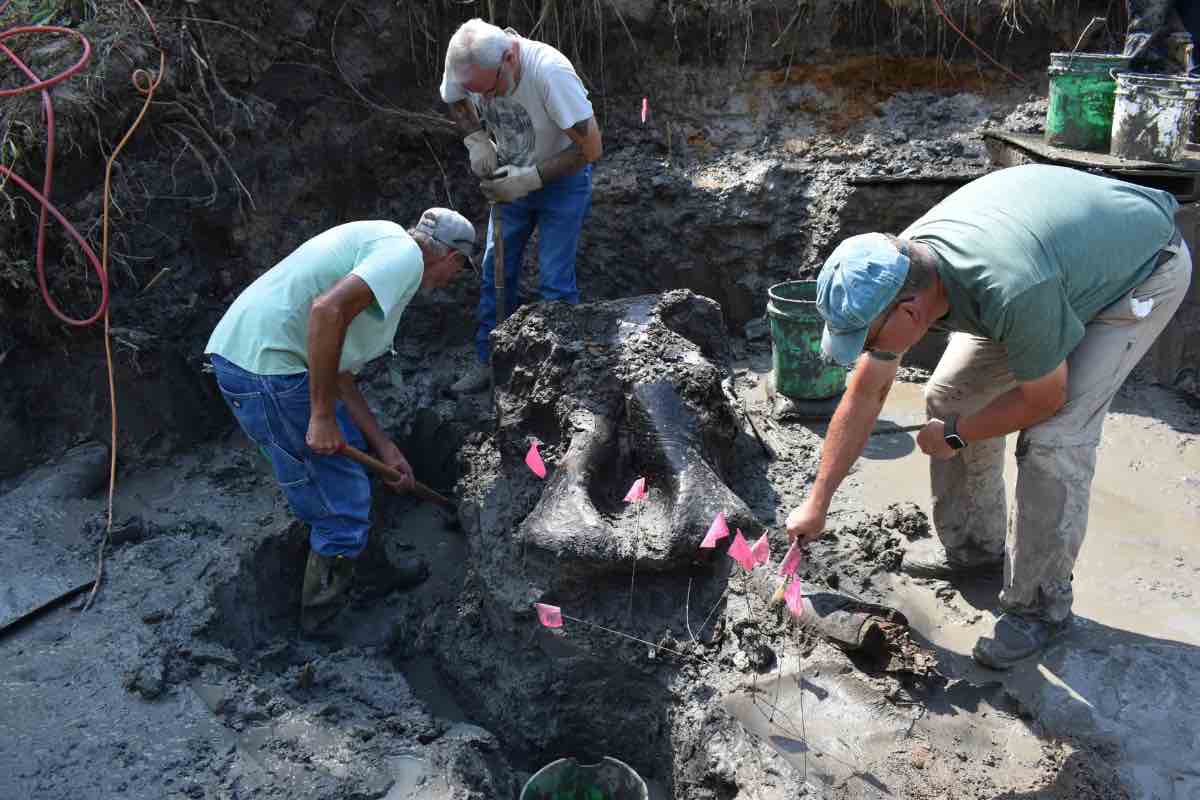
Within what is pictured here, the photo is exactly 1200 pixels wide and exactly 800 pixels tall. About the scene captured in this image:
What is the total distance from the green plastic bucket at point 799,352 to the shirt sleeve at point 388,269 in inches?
85.0

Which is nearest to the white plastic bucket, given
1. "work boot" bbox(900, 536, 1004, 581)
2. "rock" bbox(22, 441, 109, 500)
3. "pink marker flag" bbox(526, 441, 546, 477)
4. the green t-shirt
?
the green t-shirt

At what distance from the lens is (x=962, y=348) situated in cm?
358

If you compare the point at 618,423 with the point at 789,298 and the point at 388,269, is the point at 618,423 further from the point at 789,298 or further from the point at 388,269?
the point at 789,298

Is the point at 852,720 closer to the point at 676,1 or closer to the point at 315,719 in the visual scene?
the point at 315,719

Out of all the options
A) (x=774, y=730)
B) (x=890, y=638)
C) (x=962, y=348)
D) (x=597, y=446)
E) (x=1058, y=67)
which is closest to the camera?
(x=774, y=730)

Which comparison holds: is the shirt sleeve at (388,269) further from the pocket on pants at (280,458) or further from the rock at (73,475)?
the rock at (73,475)

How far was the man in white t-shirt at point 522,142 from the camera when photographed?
14.9 feet

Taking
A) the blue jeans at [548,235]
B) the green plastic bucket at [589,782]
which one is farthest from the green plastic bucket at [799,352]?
the green plastic bucket at [589,782]

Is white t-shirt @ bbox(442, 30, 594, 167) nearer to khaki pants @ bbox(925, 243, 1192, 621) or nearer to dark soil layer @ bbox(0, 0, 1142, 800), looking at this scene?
dark soil layer @ bbox(0, 0, 1142, 800)

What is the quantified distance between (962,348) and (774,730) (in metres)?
1.55

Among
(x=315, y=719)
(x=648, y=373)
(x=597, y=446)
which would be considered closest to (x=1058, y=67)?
(x=648, y=373)

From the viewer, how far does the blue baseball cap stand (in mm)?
2701

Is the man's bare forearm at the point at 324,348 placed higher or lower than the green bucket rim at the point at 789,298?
higher

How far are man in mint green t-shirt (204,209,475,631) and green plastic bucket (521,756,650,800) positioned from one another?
1.41 meters
